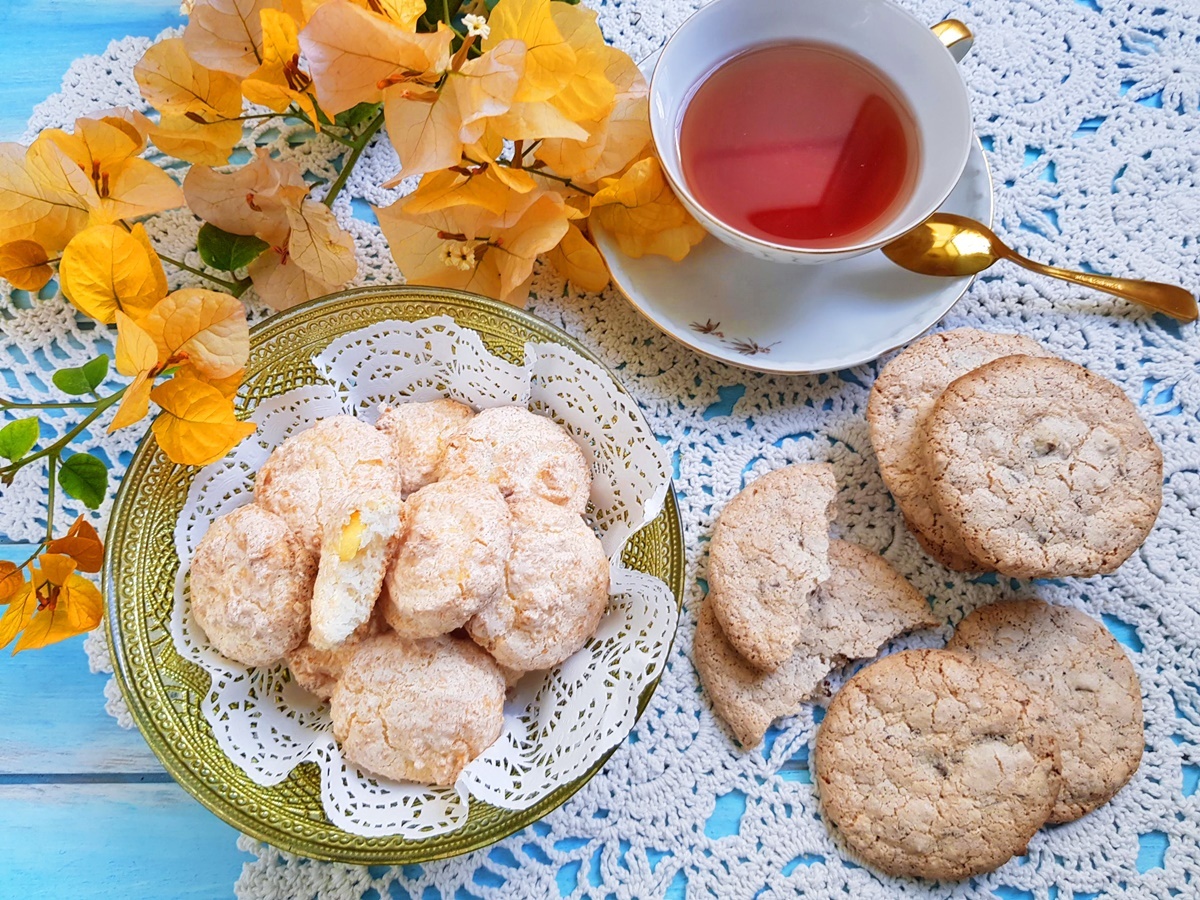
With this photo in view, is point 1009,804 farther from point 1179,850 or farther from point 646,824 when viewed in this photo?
point 646,824

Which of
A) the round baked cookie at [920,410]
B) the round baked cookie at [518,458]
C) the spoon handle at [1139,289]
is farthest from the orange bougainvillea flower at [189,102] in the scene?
the spoon handle at [1139,289]

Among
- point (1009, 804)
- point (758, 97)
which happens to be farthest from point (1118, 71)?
point (1009, 804)

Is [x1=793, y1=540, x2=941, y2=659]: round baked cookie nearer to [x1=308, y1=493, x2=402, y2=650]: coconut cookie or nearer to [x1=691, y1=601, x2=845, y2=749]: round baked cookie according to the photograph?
[x1=691, y1=601, x2=845, y2=749]: round baked cookie

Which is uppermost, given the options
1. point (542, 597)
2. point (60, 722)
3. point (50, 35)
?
point (50, 35)

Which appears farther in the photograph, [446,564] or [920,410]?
[920,410]

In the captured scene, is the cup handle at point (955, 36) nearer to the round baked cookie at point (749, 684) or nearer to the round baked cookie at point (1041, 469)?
the round baked cookie at point (1041, 469)

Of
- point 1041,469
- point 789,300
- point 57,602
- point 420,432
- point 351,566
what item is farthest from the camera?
point 789,300

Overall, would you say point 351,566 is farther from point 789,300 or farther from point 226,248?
point 789,300

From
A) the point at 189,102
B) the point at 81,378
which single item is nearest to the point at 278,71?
the point at 189,102
